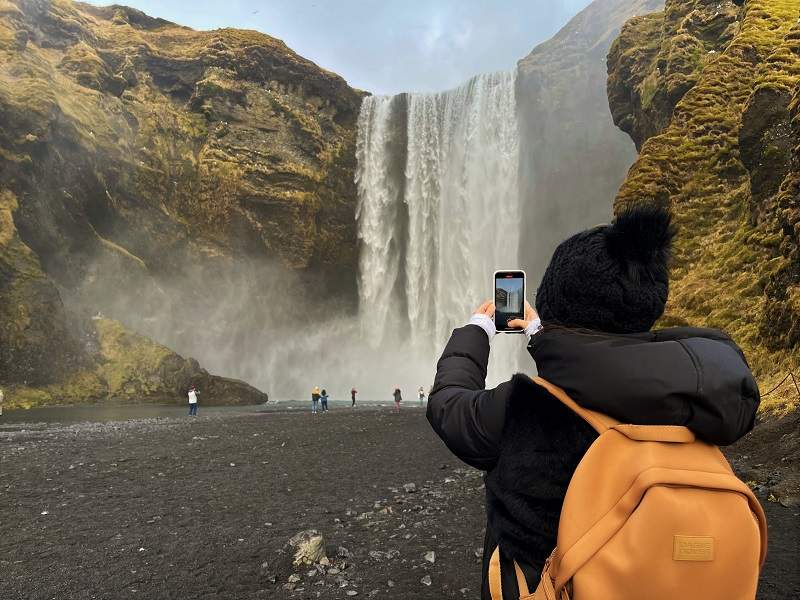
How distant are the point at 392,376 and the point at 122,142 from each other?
31.8 m

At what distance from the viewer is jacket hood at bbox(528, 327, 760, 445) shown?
142 cm

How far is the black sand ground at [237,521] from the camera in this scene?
18.6 ft

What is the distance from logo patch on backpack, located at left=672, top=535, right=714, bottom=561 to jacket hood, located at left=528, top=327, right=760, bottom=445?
0.93 ft

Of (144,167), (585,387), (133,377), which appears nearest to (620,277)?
(585,387)

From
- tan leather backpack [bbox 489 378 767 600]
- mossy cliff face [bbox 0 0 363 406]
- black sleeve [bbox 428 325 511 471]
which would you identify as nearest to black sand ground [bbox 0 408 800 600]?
black sleeve [bbox 428 325 511 471]

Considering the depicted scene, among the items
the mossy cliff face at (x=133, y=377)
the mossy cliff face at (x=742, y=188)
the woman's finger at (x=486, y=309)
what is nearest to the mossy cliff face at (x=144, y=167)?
the mossy cliff face at (x=133, y=377)

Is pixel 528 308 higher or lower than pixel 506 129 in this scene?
lower

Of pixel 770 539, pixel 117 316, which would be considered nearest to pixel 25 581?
pixel 770 539

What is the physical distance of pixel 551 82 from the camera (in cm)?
5212

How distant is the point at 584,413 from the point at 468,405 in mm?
459

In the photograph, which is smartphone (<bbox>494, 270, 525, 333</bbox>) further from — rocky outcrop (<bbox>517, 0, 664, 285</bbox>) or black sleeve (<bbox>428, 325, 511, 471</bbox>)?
rocky outcrop (<bbox>517, 0, 664, 285</bbox>)

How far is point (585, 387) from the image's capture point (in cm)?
154

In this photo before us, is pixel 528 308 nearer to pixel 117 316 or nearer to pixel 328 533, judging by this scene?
pixel 328 533

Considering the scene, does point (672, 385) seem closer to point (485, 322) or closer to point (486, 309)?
point (485, 322)
